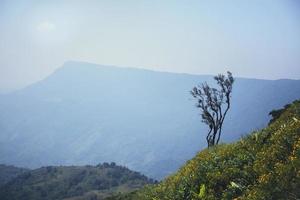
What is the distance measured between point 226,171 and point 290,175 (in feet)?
13.4

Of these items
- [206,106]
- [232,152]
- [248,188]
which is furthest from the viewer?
[206,106]

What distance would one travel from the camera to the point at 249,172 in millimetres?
14133

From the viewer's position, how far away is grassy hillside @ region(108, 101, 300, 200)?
1130 centimetres

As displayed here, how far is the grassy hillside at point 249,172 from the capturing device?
37.1ft

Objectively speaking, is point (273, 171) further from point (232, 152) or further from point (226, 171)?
point (232, 152)

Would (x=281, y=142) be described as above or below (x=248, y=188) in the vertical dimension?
above

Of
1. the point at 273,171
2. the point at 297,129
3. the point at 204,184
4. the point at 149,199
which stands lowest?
the point at 149,199

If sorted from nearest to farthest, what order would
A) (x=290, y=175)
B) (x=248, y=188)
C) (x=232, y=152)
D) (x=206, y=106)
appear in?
1. (x=290, y=175)
2. (x=248, y=188)
3. (x=232, y=152)
4. (x=206, y=106)

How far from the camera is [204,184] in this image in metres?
15.1

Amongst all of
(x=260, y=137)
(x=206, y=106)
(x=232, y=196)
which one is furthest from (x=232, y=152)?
(x=206, y=106)

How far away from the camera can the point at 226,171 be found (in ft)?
49.3

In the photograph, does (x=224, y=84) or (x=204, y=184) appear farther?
(x=224, y=84)

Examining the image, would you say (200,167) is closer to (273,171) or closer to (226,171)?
(226,171)

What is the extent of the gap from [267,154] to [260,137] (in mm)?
3575
